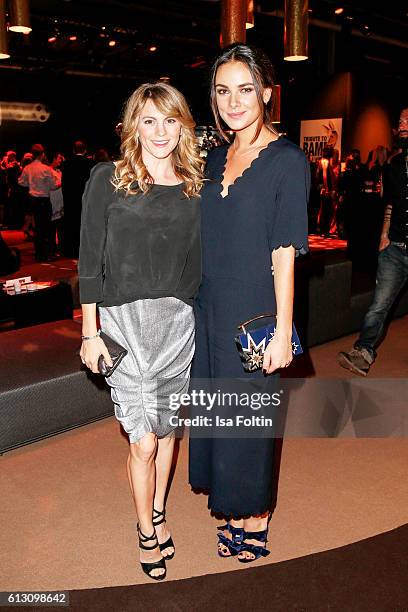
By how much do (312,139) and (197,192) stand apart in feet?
42.0

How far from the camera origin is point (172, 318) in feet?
6.86

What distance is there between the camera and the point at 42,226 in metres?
9.21

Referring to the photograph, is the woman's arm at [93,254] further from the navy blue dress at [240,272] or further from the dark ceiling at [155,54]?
the dark ceiling at [155,54]

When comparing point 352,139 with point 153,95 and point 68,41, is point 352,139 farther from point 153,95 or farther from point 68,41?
point 153,95

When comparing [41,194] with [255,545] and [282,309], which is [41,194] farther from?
[282,309]

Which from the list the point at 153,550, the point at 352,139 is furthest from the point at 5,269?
the point at 352,139

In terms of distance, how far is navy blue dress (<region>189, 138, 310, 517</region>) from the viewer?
193cm

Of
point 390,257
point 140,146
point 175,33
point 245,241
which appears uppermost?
point 175,33

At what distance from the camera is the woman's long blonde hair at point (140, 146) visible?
1.93 m

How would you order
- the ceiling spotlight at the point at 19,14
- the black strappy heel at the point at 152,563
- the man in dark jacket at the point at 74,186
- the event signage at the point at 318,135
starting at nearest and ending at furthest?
the black strappy heel at the point at 152,563 → the ceiling spotlight at the point at 19,14 → the man in dark jacket at the point at 74,186 → the event signage at the point at 318,135

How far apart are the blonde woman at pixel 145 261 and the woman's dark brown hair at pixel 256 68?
6.9 inches

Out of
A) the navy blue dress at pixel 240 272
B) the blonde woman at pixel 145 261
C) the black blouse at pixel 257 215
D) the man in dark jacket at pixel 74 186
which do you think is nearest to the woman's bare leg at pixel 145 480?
the blonde woman at pixel 145 261

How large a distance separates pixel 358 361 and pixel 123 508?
2308 millimetres

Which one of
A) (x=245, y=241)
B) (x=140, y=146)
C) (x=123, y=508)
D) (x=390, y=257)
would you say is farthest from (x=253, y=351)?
(x=390, y=257)
